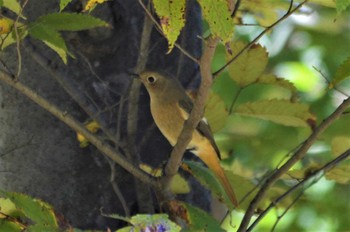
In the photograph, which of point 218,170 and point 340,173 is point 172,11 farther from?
point 218,170

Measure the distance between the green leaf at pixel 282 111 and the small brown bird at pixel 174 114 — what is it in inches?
6.5

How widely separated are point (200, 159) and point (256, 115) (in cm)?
44

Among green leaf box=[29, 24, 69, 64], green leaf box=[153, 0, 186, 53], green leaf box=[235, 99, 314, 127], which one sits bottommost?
green leaf box=[153, 0, 186, 53]

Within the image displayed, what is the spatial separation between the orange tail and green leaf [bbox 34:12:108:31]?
1.78ft

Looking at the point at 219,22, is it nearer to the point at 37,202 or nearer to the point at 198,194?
the point at 37,202

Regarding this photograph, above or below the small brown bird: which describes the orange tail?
below

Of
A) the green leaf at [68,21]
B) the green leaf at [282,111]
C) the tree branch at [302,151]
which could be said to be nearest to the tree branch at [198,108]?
the tree branch at [302,151]

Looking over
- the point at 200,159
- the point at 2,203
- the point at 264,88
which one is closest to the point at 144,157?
the point at 200,159

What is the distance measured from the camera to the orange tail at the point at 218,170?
1.94 meters

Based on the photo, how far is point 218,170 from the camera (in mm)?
2125

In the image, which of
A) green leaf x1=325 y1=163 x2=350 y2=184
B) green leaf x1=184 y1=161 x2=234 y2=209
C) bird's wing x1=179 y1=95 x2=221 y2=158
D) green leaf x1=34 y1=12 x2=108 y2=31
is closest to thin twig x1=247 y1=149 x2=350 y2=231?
green leaf x1=325 y1=163 x2=350 y2=184

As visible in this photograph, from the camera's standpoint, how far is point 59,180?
79.4 inches

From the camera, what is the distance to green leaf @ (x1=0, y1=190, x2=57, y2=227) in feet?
5.03

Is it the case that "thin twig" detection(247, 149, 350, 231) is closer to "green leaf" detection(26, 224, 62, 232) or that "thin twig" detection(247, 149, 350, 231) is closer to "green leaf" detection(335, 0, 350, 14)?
"green leaf" detection(26, 224, 62, 232)
